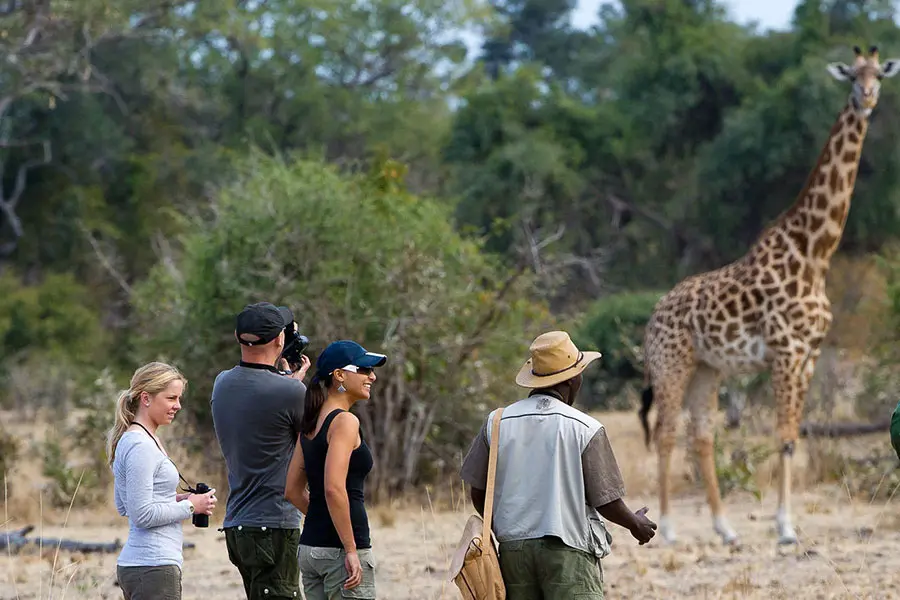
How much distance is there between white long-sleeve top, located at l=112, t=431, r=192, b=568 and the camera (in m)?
4.71

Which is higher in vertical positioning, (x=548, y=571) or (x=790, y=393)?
(x=548, y=571)

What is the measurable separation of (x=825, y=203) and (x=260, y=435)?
263 inches

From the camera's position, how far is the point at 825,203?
1079 centimetres

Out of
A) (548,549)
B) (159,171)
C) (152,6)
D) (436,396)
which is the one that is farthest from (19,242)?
(548,549)

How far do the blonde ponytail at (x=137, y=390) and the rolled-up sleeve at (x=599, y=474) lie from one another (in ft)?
4.63

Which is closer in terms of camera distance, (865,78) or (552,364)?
(552,364)

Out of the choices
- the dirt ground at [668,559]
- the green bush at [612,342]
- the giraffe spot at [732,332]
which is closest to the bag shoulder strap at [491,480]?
the dirt ground at [668,559]

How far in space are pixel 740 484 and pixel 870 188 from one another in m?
14.5

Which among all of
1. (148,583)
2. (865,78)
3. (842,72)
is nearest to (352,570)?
(148,583)

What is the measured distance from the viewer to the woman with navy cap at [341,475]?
4.79 m

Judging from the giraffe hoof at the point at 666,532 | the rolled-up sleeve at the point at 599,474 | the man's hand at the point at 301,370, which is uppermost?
the man's hand at the point at 301,370

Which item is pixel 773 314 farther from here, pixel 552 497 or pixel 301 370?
pixel 552 497

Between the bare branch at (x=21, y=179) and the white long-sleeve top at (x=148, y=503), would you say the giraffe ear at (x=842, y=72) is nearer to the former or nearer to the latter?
the white long-sleeve top at (x=148, y=503)

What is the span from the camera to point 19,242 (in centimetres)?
3083
